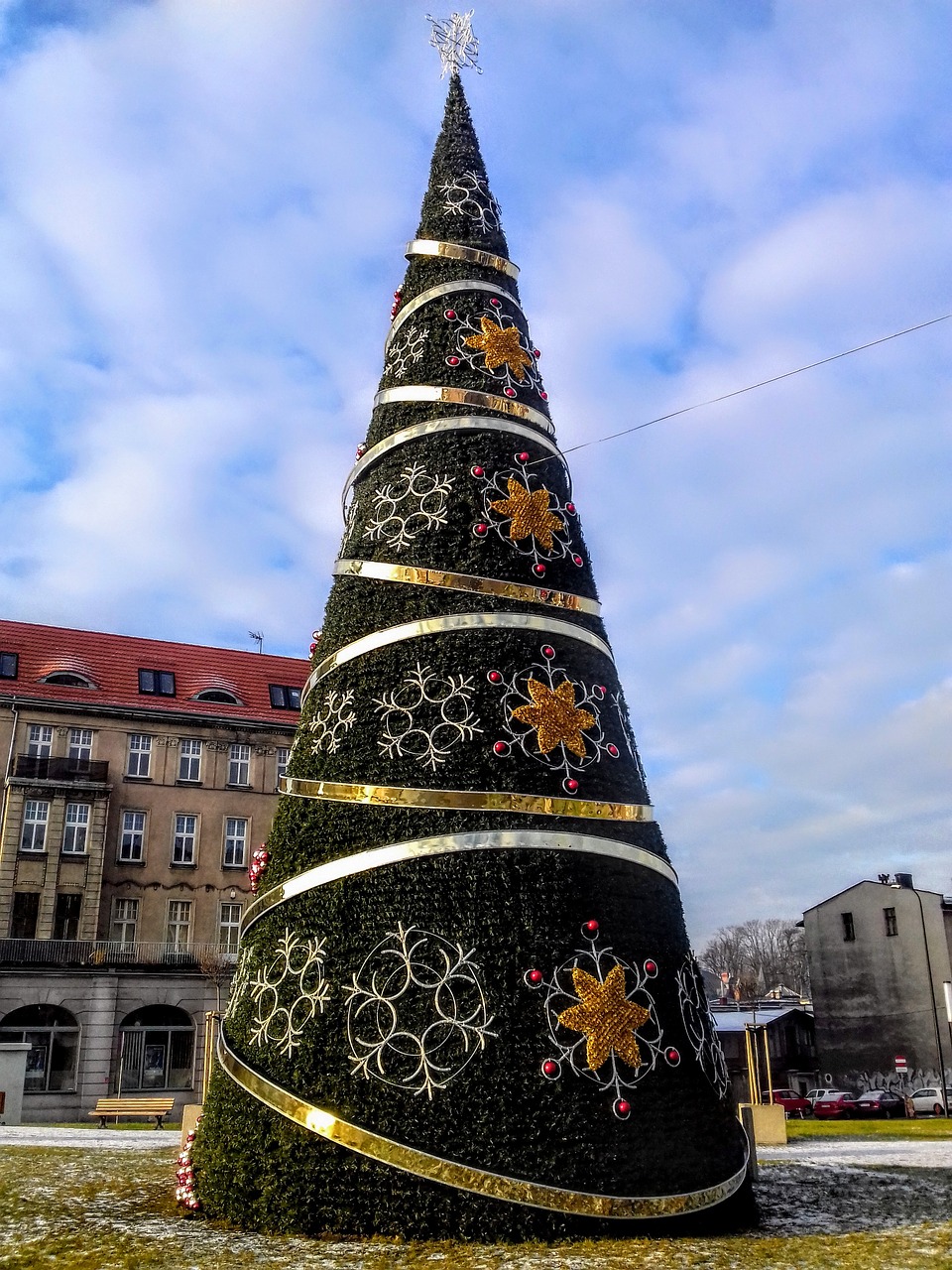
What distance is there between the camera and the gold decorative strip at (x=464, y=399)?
33.9 feet

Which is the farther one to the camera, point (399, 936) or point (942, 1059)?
point (942, 1059)

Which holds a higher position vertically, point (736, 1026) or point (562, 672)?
point (562, 672)

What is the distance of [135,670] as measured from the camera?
→ 38906 mm

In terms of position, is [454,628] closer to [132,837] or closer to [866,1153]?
[866,1153]

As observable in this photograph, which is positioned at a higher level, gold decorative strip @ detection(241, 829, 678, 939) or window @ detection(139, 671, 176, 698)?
window @ detection(139, 671, 176, 698)

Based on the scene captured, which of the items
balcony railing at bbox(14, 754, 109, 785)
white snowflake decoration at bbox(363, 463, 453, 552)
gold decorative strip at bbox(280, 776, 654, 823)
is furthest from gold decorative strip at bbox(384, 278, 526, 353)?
balcony railing at bbox(14, 754, 109, 785)

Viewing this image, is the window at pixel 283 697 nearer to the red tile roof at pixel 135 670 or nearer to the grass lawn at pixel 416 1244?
the red tile roof at pixel 135 670

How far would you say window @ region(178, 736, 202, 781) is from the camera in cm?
3753

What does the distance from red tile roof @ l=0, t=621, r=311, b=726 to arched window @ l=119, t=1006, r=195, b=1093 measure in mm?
10355

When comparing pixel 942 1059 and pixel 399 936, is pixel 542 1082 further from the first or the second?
pixel 942 1059

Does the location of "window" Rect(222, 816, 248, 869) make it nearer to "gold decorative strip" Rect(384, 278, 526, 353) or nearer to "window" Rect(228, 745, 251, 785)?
"window" Rect(228, 745, 251, 785)

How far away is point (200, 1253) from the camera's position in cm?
700

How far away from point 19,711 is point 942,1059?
37109mm

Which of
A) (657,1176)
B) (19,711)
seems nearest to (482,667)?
(657,1176)
